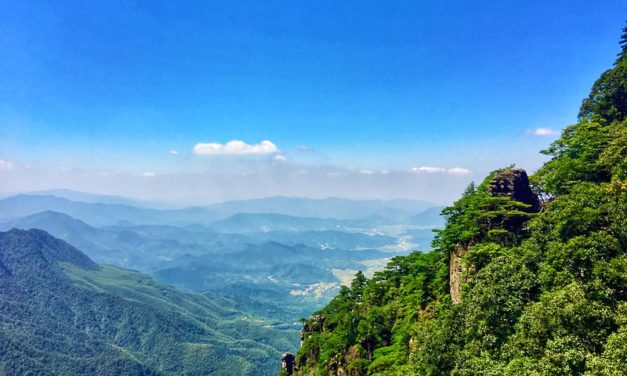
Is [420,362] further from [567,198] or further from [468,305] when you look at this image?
[567,198]

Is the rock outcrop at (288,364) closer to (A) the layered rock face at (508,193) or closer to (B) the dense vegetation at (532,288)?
(B) the dense vegetation at (532,288)

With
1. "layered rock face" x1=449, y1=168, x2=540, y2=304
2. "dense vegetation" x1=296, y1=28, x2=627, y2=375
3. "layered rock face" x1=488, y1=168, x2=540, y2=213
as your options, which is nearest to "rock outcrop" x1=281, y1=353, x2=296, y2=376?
"dense vegetation" x1=296, y1=28, x2=627, y2=375

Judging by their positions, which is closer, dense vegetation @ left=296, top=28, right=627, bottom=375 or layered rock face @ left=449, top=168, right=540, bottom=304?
dense vegetation @ left=296, top=28, right=627, bottom=375

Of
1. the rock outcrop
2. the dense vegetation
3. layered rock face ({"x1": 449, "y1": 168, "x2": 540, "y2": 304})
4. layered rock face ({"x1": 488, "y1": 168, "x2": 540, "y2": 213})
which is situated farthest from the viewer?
the rock outcrop

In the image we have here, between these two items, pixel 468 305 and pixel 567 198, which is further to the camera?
pixel 567 198

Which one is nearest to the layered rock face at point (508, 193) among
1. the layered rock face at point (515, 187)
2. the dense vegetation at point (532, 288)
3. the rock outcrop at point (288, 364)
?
the layered rock face at point (515, 187)

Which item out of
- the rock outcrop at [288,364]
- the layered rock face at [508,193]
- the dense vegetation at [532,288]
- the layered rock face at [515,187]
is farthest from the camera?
the rock outcrop at [288,364]

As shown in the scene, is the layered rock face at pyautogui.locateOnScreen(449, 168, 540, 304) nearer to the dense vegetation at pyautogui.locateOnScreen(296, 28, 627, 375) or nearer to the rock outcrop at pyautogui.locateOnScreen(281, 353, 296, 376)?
the dense vegetation at pyautogui.locateOnScreen(296, 28, 627, 375)

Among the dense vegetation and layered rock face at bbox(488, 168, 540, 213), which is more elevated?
layered rock face at bbox(488, 168, 540, 213)

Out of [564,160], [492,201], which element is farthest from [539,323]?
[564,160]
